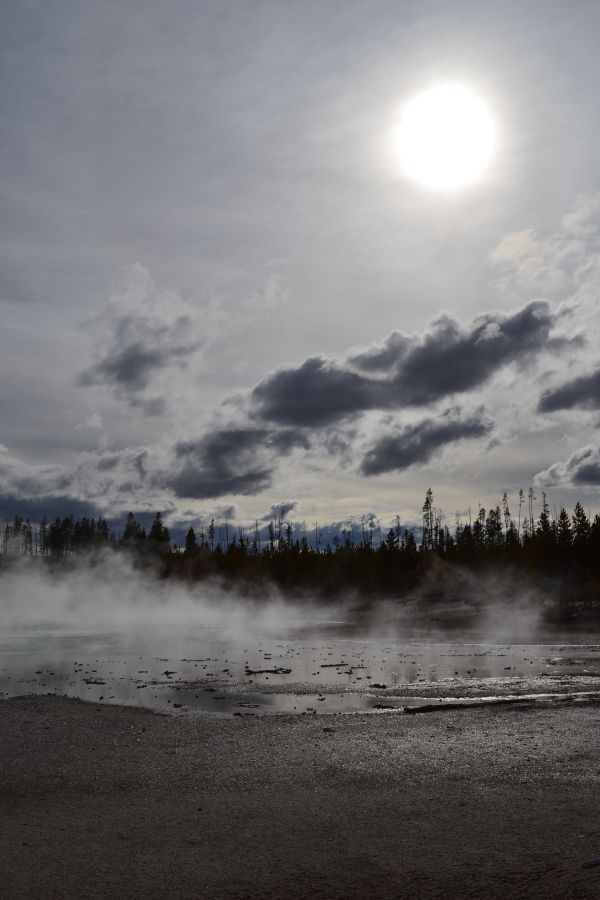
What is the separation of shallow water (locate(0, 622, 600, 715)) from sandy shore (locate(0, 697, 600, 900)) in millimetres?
3335

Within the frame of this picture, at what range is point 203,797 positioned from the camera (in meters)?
10.4

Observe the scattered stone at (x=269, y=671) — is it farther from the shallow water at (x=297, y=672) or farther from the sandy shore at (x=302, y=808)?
the sandy shore at (x=302, y=808)

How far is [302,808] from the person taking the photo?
32.2 ft

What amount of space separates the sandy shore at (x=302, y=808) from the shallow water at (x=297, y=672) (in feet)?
10.9

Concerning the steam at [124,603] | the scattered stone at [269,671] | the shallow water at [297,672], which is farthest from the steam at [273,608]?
the scattered stone at [269,671]

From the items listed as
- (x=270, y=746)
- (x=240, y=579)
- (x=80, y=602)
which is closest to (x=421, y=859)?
(x=270, y=746)

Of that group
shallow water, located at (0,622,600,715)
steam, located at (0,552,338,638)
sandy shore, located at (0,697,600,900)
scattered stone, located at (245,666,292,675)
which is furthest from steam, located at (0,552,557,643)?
sandy shore, located at (0,697,600,900)

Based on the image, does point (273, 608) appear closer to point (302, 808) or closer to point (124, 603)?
point (124, 603)

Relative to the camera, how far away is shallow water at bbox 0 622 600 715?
19172mm

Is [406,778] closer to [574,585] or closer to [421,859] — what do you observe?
[421,859]

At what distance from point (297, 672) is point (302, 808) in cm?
1582

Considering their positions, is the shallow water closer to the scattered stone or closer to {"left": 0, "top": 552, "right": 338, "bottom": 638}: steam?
the scattered stone

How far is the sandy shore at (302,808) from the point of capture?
291 inches

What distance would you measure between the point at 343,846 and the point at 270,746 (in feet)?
17.7
